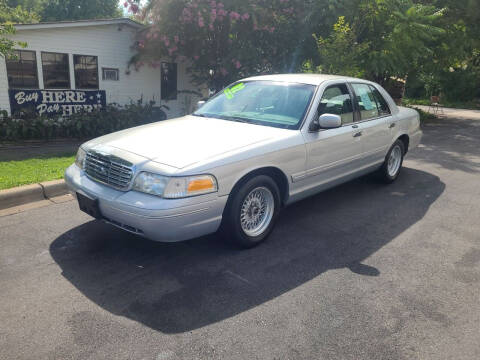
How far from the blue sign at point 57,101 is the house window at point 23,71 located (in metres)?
0.24

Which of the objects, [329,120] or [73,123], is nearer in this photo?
[329,120]

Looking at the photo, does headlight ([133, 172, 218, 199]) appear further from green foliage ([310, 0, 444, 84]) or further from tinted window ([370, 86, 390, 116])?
green foliage ([310, 0, 444, 84])

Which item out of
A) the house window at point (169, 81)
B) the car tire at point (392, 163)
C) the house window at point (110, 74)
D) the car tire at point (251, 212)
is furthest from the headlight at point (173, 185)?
the house window at point (169, 81)

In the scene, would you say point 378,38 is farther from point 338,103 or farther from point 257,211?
point 257,211

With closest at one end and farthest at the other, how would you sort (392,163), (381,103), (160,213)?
(160,213) → (381,103) → (392,163)

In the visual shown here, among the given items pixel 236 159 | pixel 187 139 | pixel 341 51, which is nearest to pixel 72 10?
pixel 341 51

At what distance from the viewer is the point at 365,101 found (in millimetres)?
5617

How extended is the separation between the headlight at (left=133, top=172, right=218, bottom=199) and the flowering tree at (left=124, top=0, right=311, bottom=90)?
9.36 metres

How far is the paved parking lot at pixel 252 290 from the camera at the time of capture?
2777 millimetres

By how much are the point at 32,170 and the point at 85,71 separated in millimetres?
6305

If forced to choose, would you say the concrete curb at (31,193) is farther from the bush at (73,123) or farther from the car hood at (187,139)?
the bush at (73,123)

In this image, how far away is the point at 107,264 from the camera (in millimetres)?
3830

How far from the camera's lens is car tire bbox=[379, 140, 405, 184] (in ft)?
20.7

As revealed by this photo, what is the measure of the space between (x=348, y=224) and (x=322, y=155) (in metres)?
0.91
